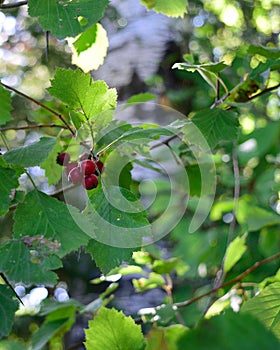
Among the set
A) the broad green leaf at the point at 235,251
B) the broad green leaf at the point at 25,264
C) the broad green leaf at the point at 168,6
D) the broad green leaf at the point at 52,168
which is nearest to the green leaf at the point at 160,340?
the broad green leaf at the point at 25,264

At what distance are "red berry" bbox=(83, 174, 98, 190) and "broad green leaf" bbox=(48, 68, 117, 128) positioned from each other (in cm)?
8

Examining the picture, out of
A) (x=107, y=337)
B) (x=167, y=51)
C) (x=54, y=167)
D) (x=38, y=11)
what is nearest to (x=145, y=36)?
(x=167, y=51)

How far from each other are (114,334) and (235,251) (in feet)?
2.30

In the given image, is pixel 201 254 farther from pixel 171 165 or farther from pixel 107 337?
pixel 107 337

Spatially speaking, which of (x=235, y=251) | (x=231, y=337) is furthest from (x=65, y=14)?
(x=235, y=251)

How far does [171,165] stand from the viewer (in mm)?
1396

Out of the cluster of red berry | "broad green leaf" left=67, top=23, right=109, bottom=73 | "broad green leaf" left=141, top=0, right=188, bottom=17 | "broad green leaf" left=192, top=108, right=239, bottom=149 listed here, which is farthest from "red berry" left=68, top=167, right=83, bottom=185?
"broad green leaf" left=141, top=0, right=188, bottom=17

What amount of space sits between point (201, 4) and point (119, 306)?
2.26 meters

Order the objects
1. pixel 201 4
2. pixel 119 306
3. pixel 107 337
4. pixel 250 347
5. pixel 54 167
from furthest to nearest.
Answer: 1. pixel 201 4
2. pixel 119 306
3. pixel 54 167
4. pixel 107 337
5. pixel 250 347

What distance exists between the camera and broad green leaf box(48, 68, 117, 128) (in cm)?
82

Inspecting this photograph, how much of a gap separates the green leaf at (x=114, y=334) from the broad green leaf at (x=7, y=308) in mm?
104

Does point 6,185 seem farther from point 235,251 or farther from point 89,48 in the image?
point 235,251

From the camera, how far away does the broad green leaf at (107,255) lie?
0.79m

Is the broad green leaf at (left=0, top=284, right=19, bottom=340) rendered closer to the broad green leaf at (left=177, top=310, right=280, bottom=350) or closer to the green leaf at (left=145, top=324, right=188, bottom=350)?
the green leaf at (left=145, top=324, right=188, bottom=350)
